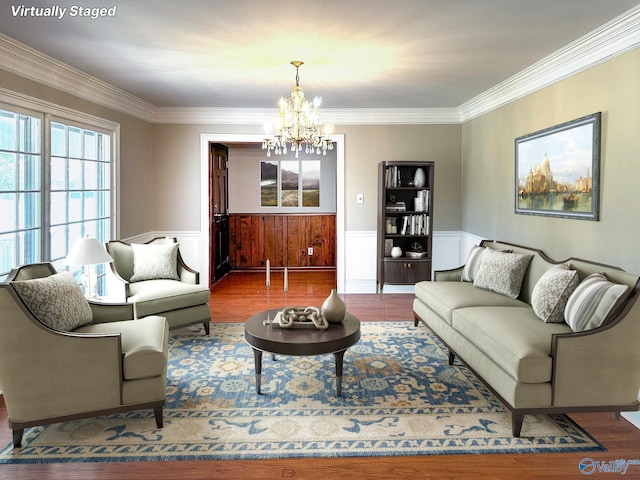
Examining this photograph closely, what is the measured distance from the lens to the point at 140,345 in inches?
115

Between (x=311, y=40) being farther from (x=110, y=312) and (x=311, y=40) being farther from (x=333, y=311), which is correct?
(x=110, y=312)

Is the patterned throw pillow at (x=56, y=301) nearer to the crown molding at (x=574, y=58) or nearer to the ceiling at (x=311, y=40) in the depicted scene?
the ceiling at (x=311, y=40)

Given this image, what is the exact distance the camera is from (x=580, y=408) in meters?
2.79

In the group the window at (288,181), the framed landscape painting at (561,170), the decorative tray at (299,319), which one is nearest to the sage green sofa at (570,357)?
the framed landscape painting at (561,170)

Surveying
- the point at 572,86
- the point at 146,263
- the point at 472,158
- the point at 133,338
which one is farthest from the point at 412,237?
the point at 133,338

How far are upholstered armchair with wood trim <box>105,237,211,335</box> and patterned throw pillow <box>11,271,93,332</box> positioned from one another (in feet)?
3.39

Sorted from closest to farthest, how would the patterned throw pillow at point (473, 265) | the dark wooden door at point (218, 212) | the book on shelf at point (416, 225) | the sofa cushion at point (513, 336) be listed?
the sofa cushion at point (513, 336) < the patterned throw pillow at point (473, 265) < the book on shelf at point (416, 225) < the dark wooden door at point (218, 212)

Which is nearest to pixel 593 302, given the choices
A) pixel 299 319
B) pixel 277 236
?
pixel 299 319

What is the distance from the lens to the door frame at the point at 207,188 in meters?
6.68

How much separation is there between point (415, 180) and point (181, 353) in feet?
12.5

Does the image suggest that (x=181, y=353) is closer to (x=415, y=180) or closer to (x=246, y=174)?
(x=415, y=180)

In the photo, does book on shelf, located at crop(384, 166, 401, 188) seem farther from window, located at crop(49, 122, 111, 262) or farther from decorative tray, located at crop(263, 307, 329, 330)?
window, located at crop(49, 122, 111, 262)

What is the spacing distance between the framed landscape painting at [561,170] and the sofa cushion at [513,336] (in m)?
1.02

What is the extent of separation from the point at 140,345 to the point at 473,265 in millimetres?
3273
